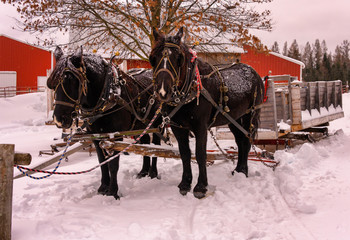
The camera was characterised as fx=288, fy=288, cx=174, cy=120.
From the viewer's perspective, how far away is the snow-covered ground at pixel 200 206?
124 inches

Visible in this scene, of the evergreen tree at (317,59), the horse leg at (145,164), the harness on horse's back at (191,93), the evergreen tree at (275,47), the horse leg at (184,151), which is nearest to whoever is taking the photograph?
the harness on horse's back at (191,93)

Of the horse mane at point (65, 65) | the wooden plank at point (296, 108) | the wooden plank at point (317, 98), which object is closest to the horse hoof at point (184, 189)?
the horse mane at point (65, 65)

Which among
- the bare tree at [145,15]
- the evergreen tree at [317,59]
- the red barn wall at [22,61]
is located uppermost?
the evergreen tree at [317,59]

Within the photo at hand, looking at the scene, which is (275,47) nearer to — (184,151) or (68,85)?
(184,151)

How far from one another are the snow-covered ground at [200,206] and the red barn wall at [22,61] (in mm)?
25581

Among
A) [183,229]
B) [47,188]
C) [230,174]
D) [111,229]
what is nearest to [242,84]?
[230,174]

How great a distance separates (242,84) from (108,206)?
3.03 meters

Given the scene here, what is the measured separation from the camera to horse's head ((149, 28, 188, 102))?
140 inches

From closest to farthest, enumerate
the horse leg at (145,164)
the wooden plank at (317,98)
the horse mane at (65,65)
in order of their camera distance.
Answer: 1. the horse mane at (65,65)
2. the horse leg at (145,164)
3. the wooden plank at (317,98)

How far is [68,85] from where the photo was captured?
367 centimetres

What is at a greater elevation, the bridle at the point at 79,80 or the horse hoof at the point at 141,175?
the bridle at the point at 79,80

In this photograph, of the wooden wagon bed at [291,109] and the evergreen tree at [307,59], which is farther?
the evergreen tree at [307,59]

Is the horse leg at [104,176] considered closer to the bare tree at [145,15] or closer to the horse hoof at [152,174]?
the horse hoof at [152,174]

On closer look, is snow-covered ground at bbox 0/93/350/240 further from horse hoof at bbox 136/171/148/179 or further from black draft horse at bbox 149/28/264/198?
black draft horse at bbox 149/28/264/198
